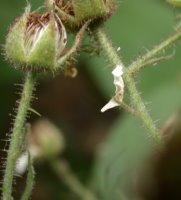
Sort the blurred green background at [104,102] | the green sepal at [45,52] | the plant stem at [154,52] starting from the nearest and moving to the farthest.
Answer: the green sepal at [45,52]
the plant stem at [154,52]
the blurred green background at [104,102]

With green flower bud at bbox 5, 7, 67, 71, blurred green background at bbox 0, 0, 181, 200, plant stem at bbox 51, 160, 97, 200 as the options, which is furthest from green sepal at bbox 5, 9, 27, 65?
plant stem at bbox 51, 160, 97, 200

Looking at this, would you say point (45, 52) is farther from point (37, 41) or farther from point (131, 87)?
point (131, 87)

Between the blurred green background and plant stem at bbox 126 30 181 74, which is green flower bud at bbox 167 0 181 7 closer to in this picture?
plant stem at bbox 126 30 181 74

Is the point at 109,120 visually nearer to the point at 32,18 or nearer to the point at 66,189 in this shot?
the point at 66,189

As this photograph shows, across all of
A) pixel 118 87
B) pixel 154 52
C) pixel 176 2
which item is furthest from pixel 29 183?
pixel 176 2

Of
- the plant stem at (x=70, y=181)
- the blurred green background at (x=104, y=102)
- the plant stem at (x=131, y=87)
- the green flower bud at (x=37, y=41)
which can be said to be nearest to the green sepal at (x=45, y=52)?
the green flower bud at (x=37, y=41)

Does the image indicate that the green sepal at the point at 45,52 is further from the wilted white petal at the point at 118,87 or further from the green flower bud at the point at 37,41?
the wilted white petal at the point at 118,87
